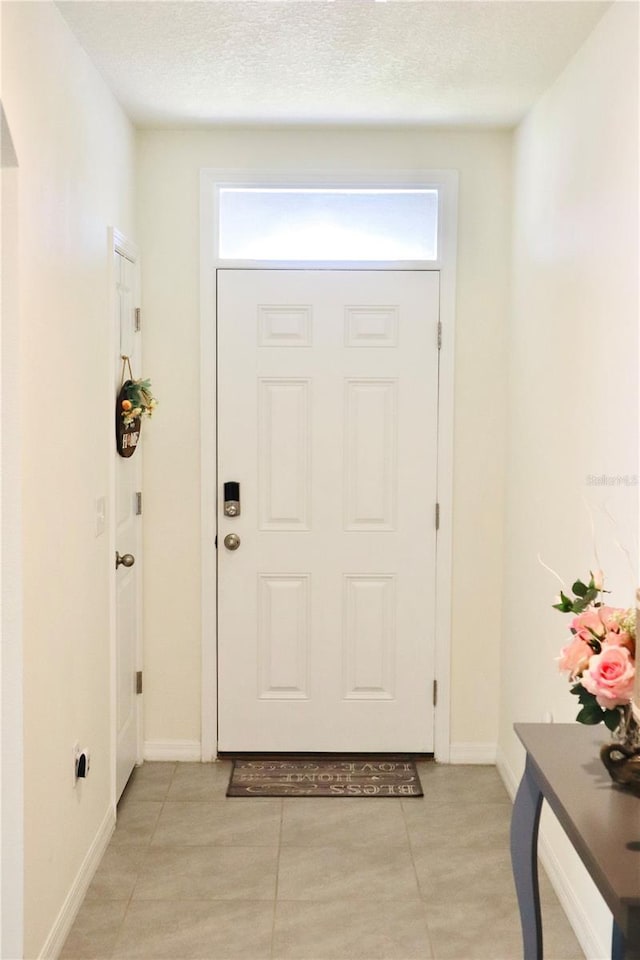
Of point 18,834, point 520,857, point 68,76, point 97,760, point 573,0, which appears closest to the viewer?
point 520,857

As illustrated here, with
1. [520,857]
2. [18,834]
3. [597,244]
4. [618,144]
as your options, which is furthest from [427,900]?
[618,144]

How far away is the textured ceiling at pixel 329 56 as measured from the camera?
261cm

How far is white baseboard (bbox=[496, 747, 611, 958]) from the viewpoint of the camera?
2562 mm

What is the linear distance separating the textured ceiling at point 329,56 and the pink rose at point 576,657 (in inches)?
68.3

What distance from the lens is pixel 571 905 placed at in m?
2.80

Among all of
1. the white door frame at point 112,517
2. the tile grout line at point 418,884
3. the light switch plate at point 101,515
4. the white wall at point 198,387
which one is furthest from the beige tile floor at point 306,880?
the light switch plate at point 101,515

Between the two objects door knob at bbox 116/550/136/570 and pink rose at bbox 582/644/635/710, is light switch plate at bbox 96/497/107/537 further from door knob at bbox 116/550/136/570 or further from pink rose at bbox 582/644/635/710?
pink rose at bbox 582/644/635/710

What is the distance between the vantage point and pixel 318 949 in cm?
266

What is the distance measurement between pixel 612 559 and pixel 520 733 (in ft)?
2.13

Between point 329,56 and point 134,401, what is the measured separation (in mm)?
1330

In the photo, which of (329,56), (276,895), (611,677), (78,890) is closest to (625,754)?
(611,677)

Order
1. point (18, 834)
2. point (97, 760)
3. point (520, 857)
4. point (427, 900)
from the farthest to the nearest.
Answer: point (97, 760) < point (427, 900) < point (18, 834) < point (520, 857)

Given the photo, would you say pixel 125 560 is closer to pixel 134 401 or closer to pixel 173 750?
pixel 134 401

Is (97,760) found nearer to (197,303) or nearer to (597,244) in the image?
(197,303)
